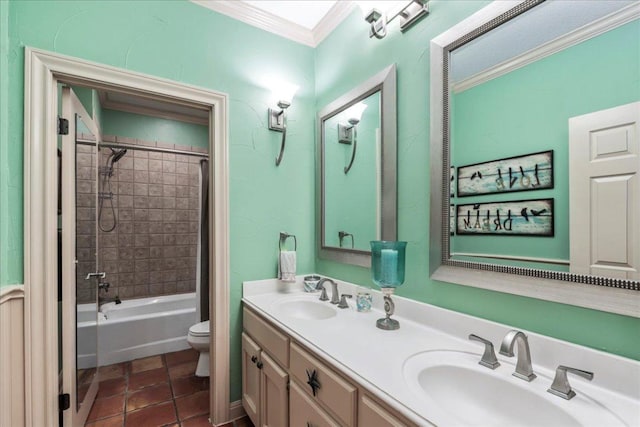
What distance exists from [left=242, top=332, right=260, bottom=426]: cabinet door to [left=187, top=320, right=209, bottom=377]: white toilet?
2.08 feet

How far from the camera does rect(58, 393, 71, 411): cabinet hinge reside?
1.51m

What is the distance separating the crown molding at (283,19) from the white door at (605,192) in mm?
1520

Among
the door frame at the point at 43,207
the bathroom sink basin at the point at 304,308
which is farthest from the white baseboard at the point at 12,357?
the bathroom sink basin at the point at 304,308

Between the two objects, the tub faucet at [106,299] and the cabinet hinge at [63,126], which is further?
the tub faucet at [106,299]

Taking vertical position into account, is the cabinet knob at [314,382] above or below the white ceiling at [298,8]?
below

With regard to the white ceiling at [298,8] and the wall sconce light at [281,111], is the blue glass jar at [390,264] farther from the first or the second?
the white ceiling at [298,8]

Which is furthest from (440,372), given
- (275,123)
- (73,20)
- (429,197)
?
(73,20)

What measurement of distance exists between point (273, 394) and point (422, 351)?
0.81m

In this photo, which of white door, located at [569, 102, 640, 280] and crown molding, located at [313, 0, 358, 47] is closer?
white door, located at [569, 102, 640, 280]

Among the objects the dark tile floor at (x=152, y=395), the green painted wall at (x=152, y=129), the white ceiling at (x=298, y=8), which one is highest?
the white ceiling at (x=298, y=8)

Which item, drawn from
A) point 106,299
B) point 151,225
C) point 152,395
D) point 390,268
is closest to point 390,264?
point 390,268

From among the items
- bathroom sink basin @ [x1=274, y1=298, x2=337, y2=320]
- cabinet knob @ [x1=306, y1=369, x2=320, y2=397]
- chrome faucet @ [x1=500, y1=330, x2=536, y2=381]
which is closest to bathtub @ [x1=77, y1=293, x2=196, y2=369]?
bathroom sink basin @ [x1=274, y1=298, x2=337, y2=320]

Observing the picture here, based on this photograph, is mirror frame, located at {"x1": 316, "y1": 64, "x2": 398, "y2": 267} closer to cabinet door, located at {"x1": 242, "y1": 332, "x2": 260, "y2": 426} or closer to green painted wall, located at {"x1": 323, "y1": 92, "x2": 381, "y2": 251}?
green painted wall, located at {"x1": 323, "y1": 92, "x2": 381, "y2": 251}

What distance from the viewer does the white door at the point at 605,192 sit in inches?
31.0
